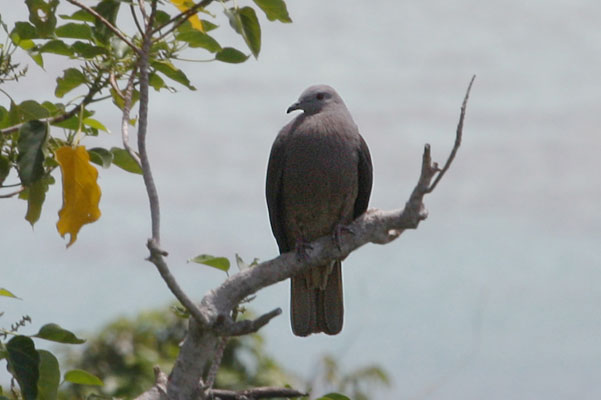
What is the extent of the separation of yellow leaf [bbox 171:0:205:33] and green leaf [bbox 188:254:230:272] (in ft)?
2.52

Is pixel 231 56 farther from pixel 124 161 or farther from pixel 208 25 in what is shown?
pixel 124 161

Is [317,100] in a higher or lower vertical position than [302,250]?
higher

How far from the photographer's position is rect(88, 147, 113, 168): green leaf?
332 cm

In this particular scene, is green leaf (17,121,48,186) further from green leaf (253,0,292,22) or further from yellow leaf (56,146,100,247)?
green leaf (253,0,292,22)

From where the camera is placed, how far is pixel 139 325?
9625 mm

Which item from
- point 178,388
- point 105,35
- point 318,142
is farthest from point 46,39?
point 318,142

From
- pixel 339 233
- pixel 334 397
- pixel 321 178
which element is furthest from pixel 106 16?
pixel 321 178

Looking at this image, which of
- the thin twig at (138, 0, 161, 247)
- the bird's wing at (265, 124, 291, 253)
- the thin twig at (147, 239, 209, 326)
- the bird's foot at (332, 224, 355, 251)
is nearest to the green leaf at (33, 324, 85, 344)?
the thin twig at (147, 239, 209, 326)

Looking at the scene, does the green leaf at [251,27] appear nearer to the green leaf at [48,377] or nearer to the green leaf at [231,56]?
the green leaf at [231,56]

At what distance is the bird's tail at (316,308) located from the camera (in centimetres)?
520

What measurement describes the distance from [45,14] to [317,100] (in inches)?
91.5

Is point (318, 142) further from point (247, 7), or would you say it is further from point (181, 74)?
point (247, 7)

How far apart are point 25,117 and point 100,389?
6229 mm

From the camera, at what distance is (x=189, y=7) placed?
10.5 feet
